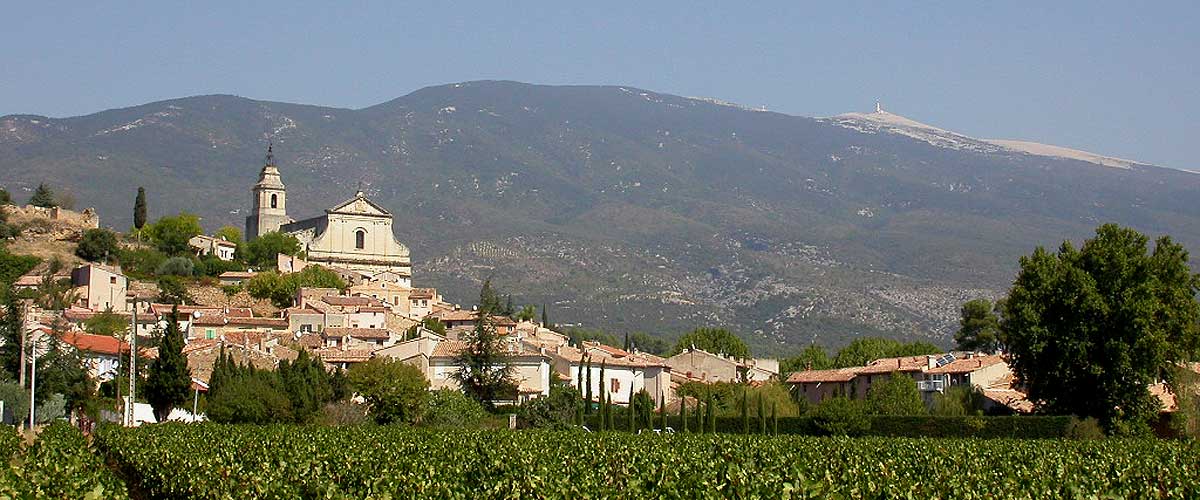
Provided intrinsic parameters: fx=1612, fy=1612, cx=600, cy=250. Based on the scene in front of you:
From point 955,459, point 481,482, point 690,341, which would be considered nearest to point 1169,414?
point 955,459

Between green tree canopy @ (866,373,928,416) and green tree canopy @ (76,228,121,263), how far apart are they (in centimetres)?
7750

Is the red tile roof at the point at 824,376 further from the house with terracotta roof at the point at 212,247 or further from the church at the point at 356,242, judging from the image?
the house with terracotta roof at the point at 212,247

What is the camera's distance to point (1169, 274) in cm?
6894

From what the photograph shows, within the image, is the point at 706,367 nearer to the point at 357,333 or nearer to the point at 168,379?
the point at 357,333

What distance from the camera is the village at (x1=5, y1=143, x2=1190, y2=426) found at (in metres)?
88.3

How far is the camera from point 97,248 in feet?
448

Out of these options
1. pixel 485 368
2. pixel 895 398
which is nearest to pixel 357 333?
pixel 485 368

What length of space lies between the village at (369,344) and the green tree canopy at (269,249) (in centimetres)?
125

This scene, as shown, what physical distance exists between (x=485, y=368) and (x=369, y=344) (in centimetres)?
2062

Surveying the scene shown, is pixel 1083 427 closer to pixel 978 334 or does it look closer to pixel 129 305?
pixel 978 334

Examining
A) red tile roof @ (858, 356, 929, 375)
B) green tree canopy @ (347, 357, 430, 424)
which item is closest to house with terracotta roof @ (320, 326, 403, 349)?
green tree canopy @ (347, 357, 430, 424)

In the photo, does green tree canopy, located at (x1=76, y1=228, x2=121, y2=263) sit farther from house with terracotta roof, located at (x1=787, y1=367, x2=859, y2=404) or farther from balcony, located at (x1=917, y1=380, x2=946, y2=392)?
balcony, located at (x1=917, y1=380, x2=946, y2=392)

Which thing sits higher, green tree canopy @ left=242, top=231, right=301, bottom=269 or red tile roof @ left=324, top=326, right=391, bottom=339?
green tree canopy @ left=242, top=231, right=301, bottom=269

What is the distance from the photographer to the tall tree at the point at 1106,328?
213 ft
